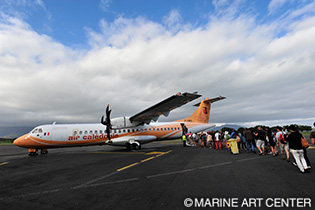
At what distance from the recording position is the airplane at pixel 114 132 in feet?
47.2

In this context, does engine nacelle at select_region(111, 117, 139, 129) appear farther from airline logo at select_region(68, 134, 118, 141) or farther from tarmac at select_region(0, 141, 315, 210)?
tarmac at select_region(0, 141, 315, 210)

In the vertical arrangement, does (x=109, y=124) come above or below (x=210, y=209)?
above

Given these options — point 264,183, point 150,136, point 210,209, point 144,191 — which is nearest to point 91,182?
point 144,191

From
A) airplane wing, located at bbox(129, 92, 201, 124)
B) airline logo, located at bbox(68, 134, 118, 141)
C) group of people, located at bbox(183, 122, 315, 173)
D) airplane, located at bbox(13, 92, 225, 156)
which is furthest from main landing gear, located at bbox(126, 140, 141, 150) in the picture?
group of people, located at bbox(183, 122, 315, 173)

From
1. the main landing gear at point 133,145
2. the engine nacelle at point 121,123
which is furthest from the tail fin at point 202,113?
the engine nacelle at point 121,123

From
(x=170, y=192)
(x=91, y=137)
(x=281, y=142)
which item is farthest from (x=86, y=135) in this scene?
(x=281, y=142)

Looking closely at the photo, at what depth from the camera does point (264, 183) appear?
4.93 meters

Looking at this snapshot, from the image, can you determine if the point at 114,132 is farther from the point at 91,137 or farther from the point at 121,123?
the point at 91,137

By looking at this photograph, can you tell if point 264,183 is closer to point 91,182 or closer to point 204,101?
point 91,182

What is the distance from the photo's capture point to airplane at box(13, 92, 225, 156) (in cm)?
1440

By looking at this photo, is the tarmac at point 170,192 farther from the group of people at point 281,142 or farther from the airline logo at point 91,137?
the airline logo at point 91,137

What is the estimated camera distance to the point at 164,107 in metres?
15.0

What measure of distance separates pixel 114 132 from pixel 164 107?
247 inches

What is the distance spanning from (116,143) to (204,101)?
1300 centimetres
